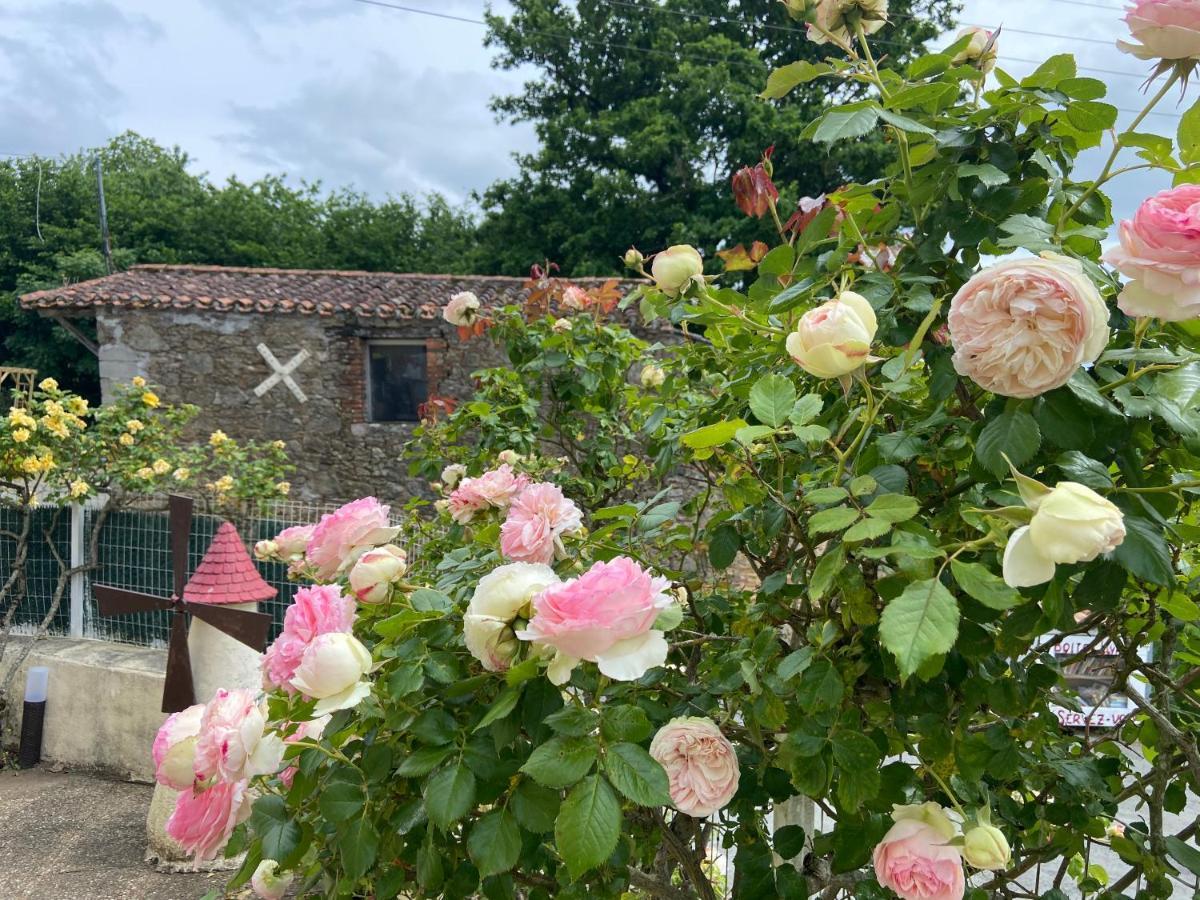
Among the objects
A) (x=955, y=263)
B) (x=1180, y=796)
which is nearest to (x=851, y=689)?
(x=955, y=263)

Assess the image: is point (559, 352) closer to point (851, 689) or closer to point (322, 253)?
point (851, 689)

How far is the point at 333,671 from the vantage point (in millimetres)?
793

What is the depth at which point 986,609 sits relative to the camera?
0.80 metres

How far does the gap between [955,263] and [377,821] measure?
94 cm

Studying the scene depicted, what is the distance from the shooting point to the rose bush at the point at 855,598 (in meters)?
0.71

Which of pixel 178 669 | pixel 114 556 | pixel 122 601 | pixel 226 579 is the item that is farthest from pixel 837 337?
pixel 114 556

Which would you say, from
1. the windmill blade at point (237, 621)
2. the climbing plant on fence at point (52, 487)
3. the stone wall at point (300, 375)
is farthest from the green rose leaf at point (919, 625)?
the stone wall at point (300, 375)

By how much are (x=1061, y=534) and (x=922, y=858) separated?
16.5 inches

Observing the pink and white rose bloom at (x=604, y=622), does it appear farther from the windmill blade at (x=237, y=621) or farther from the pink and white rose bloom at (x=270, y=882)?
the windmill blade at (x=237, y=621)

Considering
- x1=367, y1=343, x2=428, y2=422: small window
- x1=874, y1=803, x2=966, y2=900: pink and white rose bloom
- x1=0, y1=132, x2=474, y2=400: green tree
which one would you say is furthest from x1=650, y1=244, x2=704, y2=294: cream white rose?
x1=0, y1=132, x2=474, y2=400: green tree

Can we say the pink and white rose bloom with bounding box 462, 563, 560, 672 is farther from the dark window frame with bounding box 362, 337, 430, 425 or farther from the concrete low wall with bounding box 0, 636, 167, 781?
the dark window frame with bounding box 362, 337, 430, 425

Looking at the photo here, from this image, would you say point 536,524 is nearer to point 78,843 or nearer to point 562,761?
point 562,761

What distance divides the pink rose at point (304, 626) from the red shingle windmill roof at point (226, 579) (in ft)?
10.6

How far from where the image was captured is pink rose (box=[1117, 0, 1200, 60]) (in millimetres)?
768
